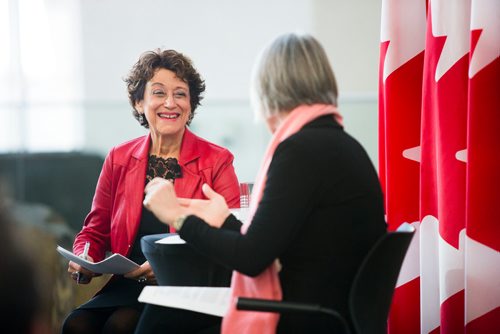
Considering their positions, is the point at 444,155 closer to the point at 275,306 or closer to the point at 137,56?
the point at 275,306

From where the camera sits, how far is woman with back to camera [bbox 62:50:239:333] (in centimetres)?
243

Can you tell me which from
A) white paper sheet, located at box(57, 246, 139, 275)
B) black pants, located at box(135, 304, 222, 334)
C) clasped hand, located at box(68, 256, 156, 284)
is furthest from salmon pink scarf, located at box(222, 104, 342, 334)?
clasped hand, located at box(68, 256, 156, 284)

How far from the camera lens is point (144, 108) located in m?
2.57

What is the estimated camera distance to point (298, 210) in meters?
1.46

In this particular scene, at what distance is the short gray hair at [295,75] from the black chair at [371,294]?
0.36 m

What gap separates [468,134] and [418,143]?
0.31 m

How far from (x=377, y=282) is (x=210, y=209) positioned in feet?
1.40

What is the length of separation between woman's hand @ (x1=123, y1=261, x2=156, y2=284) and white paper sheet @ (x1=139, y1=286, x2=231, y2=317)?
25.3 inches

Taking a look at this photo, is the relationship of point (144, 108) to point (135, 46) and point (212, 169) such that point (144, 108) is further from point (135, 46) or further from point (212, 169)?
point (135, 46)

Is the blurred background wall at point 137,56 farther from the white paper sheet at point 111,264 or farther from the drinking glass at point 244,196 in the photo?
the white paper sheet at point 111,264

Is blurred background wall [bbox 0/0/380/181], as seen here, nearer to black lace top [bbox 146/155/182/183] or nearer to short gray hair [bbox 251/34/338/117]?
black lace top [bbox 146/155/182/183]

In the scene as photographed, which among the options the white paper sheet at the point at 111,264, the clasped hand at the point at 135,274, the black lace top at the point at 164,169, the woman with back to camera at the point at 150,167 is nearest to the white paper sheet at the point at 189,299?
the white paper sheet at the point at 111,264

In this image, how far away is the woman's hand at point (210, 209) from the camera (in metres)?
1.65

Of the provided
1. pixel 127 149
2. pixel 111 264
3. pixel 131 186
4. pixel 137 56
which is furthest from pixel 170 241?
pixel 137 56
